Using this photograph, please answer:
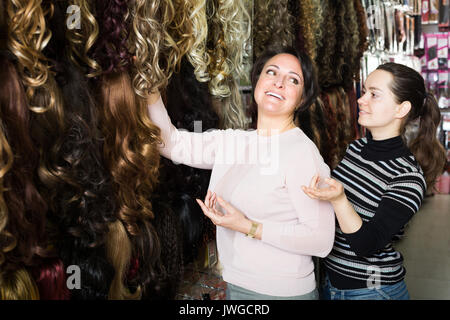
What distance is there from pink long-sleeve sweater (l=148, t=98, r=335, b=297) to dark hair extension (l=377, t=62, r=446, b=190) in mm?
395

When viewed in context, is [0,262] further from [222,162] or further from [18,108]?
[222,162]

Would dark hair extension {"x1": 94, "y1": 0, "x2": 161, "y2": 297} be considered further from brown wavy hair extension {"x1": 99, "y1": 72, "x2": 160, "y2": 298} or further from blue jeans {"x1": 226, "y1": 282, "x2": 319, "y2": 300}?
blue jeans {"x1": 226, "y1": 282, "x2": 319, "y2": 300}

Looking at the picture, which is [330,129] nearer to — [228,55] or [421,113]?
[421,113]

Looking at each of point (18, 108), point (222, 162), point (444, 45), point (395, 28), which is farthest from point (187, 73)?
point (444, 45)

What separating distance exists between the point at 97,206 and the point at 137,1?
0.47 metres

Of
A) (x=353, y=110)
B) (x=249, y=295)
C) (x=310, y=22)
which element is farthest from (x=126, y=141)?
(x=353, y=110)

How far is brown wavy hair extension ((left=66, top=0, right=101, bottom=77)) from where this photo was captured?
0.92 meters

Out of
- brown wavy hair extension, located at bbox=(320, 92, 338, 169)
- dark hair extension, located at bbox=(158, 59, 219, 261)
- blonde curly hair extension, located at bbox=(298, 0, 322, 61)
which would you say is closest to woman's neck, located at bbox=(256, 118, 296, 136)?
dark hair extension, located at bbox=(158, 59, 219, 261)

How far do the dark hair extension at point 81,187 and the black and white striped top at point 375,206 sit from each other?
2.21 feet

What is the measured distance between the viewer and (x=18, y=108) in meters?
0.81

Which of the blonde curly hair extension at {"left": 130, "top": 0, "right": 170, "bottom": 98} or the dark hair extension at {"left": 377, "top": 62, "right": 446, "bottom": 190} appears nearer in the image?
the blonde curly hair extension at {"left": 130, "top": 0, "right": 170, "bottom": 98}

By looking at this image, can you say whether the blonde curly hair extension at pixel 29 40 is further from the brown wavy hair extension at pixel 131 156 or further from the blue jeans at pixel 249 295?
the blue jeans at pixel 249 295

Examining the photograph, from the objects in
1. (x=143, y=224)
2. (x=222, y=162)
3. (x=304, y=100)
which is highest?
(x=304, y=100)
